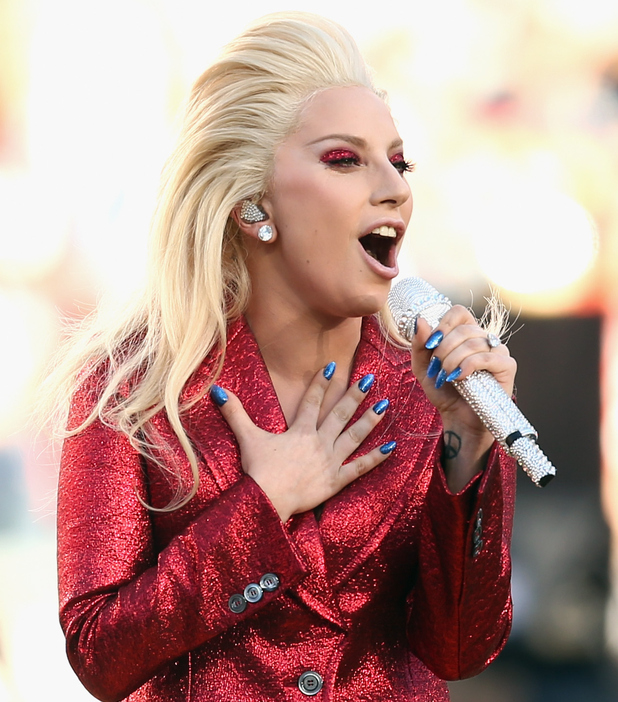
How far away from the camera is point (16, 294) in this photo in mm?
3041

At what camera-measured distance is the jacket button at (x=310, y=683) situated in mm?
1485

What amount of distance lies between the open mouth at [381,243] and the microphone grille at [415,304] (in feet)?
0.43

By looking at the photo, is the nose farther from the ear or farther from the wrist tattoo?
the wrist tattoo

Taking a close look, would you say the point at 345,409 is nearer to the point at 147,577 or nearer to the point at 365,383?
the point at 365,383

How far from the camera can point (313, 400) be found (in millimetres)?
1622

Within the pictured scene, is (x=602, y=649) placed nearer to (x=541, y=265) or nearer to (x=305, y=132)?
(x=541, y=265)

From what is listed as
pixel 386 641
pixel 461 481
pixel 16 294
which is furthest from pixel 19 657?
pixel 461 481

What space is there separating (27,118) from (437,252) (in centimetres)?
130

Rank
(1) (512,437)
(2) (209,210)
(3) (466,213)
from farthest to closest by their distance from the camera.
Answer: (3) (466,213)
(2) (209,210)
(1) (512,437)

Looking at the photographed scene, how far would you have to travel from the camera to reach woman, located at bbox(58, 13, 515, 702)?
4.64ft

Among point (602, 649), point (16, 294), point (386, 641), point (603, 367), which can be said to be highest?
point (16, 294)

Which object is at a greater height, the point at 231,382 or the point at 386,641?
the point at 231,382

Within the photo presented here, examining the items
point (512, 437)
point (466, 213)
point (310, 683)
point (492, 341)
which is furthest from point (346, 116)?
point (466, 213)

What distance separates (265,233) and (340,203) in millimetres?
154
